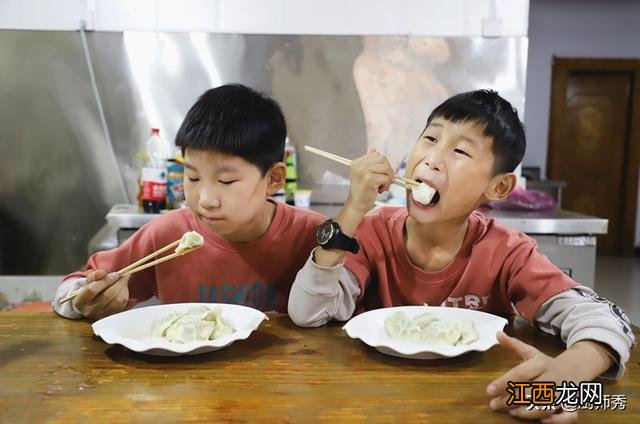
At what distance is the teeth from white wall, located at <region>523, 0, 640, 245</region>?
18.8 ft

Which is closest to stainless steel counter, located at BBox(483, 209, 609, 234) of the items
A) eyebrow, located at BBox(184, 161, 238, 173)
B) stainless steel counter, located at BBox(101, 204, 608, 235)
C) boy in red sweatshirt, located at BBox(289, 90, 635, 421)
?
stainless steel counter, located at BBox(101, 204, 608, 235)

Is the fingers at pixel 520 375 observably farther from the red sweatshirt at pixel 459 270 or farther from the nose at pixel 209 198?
the nose at pixel 209 198

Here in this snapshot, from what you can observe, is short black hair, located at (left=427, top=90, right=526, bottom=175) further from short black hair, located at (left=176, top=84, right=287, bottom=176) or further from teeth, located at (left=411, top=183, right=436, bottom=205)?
short black hair, located at (left=176, top=84, right=287, bottom=176)

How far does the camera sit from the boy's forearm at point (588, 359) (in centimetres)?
91

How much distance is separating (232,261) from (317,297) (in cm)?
42

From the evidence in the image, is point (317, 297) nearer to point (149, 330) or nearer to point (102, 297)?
point (149, 330)

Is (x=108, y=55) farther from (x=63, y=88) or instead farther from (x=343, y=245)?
(x=343, y=245)

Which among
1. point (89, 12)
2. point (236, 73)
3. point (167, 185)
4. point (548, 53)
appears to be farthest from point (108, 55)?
point (548, 53)

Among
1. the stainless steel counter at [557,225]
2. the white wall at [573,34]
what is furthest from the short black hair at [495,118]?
the white wall at [573,34]

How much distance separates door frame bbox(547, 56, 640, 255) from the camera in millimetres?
6461

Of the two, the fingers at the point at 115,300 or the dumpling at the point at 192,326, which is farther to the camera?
the fingers at the point at 115,300

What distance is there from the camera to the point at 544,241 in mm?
2645

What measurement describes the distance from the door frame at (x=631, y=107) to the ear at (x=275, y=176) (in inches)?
233

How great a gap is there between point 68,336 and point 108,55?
2.61 m
